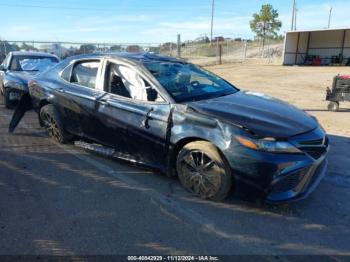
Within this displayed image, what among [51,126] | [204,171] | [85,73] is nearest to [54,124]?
[51,126]

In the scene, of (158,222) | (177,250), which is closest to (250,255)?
(177,250)

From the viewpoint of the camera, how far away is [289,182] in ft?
11.1

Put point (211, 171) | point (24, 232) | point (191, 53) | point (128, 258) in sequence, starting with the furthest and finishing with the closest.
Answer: point (191, 53) → point (211, 171) → point (24, 232) → point (128, 258)

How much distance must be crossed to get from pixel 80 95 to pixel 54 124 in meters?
1.01

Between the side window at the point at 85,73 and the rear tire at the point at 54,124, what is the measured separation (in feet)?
2.13

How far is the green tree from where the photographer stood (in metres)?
50.0

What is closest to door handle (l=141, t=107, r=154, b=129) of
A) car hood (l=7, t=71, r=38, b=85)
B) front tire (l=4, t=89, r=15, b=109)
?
car hood (l=7, t=71, r=38, b=85)

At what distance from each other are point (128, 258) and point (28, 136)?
425cm

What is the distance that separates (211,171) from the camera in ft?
12.0

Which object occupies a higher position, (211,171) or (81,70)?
(81,70)

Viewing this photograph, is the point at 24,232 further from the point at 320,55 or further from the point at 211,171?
the point at 320,55

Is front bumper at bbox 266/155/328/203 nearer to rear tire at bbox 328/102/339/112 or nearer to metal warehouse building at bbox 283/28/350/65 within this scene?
rear tire at bbox 328/102/339/112

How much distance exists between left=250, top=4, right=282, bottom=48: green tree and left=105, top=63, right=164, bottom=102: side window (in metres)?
49.2

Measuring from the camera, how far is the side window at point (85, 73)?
16.0 feet
